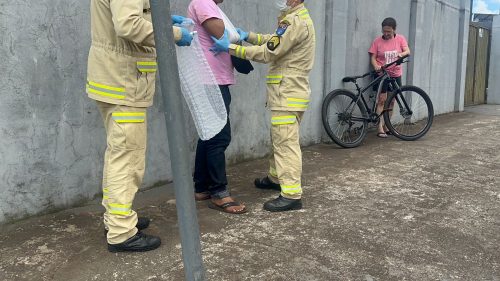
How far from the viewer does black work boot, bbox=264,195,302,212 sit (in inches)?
134

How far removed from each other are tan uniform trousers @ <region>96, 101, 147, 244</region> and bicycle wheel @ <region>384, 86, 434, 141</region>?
4472 mm

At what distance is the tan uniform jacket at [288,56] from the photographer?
3.25 metres

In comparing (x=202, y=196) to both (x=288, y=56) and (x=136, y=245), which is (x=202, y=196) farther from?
(x=288, y=56)

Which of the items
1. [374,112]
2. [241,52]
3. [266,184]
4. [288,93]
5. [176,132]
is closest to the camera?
[176,132]

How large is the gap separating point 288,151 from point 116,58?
1494 millimetres

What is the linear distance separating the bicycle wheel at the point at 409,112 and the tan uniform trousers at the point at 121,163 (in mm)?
4472

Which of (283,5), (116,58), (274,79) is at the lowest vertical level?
(274,79)

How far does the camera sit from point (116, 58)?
8.41 ft

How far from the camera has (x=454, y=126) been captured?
784 centimetres

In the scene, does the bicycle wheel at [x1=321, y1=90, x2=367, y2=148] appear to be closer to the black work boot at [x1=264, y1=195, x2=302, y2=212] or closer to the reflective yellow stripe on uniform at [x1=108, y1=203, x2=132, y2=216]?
the black work boot at [x1=264, y1=195, x2=302, y2=212]

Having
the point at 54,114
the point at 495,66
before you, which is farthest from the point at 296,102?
the point at 495,66

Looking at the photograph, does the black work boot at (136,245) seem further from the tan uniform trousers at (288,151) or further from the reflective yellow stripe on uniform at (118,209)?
the tan uniform trousers at (288,151)

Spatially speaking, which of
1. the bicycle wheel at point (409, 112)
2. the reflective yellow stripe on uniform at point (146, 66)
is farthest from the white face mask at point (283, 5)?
the bicycle wheel at point (409, 112)

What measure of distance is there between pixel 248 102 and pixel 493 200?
2.48 m
